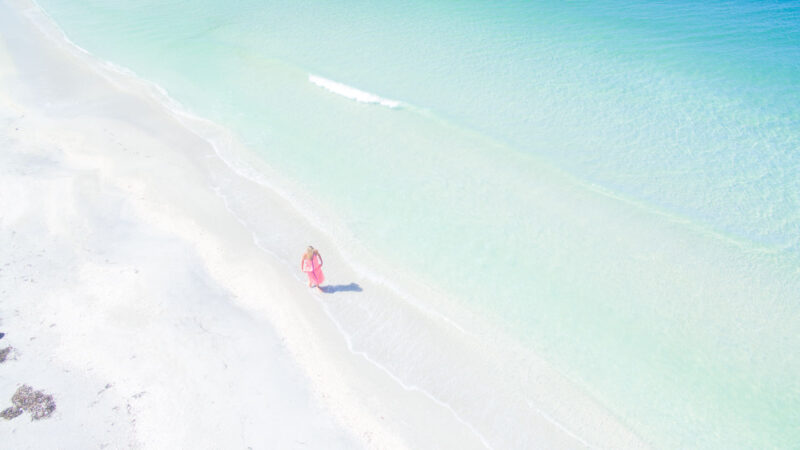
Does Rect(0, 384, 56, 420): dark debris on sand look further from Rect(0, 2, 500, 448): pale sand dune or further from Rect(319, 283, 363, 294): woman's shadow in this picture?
Rect(319, 283, 363, 294): woman's shadow

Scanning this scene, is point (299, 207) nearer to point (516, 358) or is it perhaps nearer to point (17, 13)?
point (516, 358)

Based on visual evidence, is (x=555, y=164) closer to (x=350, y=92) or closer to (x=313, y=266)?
(x=350, y=92)

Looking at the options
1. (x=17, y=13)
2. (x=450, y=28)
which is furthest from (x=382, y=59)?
(x=17, y=13)

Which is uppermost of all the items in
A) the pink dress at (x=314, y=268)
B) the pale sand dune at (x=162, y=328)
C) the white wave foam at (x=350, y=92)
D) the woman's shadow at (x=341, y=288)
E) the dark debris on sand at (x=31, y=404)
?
the white wave foam at (x=350, y=92)

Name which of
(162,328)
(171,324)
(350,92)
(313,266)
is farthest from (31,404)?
(350,92)

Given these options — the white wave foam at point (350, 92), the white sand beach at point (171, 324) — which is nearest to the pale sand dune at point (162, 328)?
the white sand beach at point (171, 324)

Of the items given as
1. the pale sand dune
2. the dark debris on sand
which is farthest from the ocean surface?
the dark debris on sand

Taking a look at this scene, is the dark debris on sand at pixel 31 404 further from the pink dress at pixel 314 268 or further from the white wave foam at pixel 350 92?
the white wave foam at pixel 350 92
